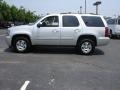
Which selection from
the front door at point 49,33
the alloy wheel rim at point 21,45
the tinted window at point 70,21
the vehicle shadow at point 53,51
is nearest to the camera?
the front door at point 49,33

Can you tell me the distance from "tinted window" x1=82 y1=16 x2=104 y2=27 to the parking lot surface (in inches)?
55.7

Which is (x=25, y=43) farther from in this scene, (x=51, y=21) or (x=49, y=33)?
(x=51, y=21)

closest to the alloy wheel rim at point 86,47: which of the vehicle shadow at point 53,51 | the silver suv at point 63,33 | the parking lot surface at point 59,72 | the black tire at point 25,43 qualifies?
the silver suv at point 63,33

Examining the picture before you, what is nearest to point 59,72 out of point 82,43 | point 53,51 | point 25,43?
point 82,43

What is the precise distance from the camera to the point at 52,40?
13.7 meters

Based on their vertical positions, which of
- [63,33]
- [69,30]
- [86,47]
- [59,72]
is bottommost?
[59,72]

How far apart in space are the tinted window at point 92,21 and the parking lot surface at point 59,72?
141 cm

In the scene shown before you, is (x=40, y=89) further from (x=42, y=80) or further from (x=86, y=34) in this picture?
(x=86, y=34)

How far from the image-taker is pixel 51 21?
13.8 metres

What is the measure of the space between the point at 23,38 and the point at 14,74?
4.89m

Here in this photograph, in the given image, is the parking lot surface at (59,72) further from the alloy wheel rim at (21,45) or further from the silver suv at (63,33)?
the silver suv at (63,33)

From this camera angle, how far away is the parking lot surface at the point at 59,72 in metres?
7.76

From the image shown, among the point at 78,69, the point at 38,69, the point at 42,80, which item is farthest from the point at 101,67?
the point at 42,80

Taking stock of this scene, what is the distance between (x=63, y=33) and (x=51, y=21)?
2.65ft
